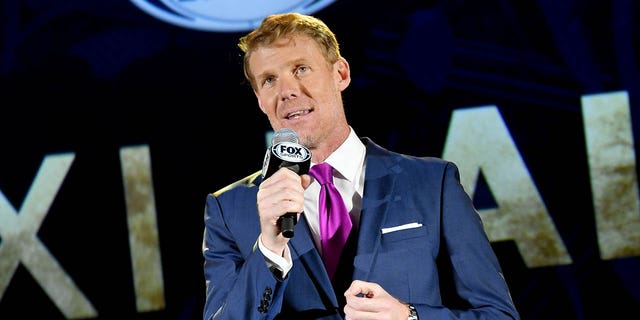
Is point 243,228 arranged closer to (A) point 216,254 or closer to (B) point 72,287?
(A) point 216,254

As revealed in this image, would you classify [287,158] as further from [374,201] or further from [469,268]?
[469,268]

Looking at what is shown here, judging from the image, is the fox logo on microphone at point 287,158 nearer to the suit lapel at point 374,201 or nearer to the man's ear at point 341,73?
the suit lapel at point 374,201

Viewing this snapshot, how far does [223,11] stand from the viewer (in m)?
3.56

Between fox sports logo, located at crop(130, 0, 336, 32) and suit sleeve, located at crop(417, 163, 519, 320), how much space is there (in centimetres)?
194

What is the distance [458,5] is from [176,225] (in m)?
1.61

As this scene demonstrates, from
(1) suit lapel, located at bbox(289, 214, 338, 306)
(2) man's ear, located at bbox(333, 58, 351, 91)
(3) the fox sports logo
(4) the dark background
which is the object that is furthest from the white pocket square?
(3) the fox sports logo

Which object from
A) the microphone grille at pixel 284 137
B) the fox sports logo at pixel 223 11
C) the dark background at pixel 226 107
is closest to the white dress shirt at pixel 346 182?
the microphone grille at pixel 284 137

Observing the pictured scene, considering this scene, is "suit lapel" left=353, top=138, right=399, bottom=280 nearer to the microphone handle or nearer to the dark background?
the microphone handle

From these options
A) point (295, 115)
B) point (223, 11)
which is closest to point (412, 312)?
point (295, 115)

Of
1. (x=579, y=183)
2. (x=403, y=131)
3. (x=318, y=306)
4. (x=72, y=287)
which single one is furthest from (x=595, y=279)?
(x=72, y=287)

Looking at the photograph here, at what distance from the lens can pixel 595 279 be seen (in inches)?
128

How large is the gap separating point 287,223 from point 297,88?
1.88ft

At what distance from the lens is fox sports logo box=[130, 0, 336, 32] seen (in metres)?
3.53

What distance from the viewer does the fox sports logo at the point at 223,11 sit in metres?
3.53
